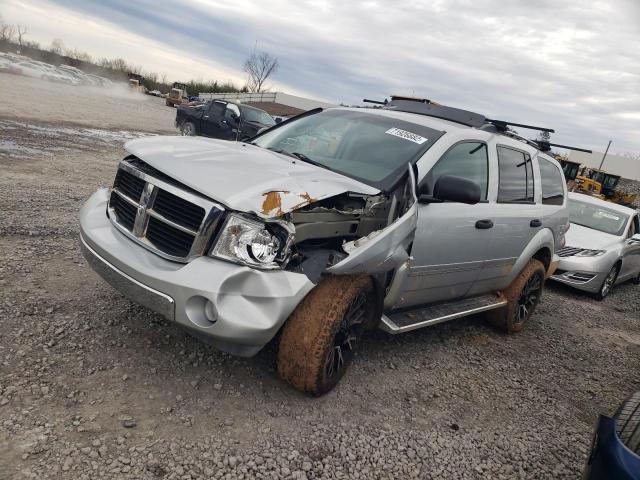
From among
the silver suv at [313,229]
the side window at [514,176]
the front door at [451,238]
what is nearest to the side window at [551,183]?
the side window at [514,176]

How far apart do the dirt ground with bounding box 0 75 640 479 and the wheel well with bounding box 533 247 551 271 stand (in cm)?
93

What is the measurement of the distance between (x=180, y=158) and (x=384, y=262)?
1373 millimetres

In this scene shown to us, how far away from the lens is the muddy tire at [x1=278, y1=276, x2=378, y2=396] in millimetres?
2758

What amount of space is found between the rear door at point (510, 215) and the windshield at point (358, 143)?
98cm

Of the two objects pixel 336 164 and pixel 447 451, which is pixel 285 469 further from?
pixel 336 164

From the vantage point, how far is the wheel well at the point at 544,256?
17.3ft

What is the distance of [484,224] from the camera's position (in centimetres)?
399

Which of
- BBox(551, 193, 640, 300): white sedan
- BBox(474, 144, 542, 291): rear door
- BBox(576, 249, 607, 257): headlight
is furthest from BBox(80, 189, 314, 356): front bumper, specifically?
BBox(576, 249, 607, 257): headlight

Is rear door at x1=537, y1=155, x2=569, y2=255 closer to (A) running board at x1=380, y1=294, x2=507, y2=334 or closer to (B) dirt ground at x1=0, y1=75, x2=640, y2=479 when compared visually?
(A) running board at x1=380, y1=294, x2=507, y2=334

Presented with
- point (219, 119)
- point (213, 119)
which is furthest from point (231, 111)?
point (213, 119)

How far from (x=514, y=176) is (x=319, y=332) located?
110 inches

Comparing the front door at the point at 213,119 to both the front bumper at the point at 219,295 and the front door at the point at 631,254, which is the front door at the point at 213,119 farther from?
the front bumper at the point at 219,295

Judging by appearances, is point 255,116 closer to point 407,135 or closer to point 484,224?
point 407,135

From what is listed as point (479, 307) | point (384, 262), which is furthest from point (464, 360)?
point (384, 262)
